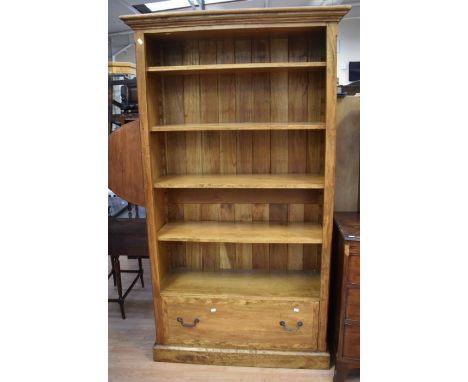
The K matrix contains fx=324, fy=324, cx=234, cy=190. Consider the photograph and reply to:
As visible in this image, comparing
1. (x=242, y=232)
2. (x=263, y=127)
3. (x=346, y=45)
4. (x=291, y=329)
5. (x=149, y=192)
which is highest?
(x=346, y=45)

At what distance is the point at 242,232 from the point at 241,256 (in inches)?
12.7

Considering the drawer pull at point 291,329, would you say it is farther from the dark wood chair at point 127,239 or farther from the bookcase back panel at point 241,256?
the dark wood chair at point 127,239

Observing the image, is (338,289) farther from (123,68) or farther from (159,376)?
(123,68)

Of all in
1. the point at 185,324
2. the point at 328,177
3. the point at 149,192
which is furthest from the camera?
the point at 185,324

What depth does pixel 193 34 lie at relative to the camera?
1.83m

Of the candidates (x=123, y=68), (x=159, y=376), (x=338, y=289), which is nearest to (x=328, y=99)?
(x=338, y=289)

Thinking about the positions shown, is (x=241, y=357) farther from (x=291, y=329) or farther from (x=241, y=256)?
(x=241, y=256)

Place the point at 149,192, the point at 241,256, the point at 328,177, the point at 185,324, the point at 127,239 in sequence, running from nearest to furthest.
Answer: the point at 328,177, the point at 149,192, the point at 185,324, the point at 241,256, the point at 127,239

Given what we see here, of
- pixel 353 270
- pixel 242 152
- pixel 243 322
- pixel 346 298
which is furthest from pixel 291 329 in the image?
pixel 242 152

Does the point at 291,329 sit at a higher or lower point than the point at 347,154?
lower

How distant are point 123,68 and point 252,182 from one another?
260 centimetres

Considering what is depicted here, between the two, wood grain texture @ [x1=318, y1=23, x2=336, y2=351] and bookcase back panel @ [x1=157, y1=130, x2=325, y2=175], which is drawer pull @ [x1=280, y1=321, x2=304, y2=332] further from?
bookcase back panel @ [x1=157, y1=130, x2=325, y2=175]

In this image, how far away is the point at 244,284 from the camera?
2068 millimetres

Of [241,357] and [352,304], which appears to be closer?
[352,304]
